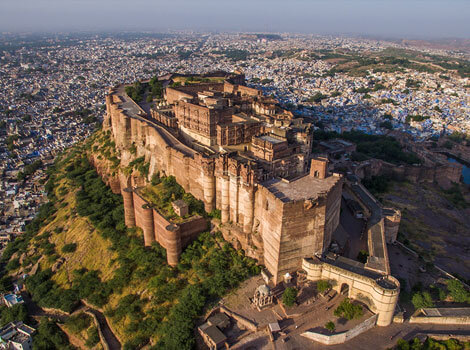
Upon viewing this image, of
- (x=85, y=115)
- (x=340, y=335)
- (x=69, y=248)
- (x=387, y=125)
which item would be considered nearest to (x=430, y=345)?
(x=340, y=335)

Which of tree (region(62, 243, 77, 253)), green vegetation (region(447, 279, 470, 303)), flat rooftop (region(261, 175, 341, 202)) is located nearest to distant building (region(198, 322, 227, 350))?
flat rooftop (region(261, 175, 341, 202))

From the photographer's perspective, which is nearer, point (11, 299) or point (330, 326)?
point (330, 326)

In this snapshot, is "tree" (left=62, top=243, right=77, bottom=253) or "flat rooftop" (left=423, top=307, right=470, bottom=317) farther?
"tree" (left=62, top=243, right=77, bottom=253)

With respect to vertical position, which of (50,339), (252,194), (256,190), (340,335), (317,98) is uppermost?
(256,190)

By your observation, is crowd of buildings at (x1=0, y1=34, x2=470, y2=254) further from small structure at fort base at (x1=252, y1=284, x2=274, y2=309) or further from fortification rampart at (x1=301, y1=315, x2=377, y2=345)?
fortification rampart at (x1=301, y1=315, x2=377, y2=345)

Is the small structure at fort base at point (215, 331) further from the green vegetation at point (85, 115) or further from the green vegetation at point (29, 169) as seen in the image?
the green vegetation at point (85, 115)

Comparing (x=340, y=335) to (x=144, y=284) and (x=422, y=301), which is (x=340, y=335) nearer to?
(x=422, y=301)
